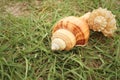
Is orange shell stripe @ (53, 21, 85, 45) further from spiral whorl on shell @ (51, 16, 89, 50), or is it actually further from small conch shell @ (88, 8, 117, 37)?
small conch shell @ (88, 8, 117, 37)

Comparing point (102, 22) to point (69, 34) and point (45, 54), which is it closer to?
point (69, 34)

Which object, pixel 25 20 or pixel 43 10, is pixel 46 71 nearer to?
pixel 25 20

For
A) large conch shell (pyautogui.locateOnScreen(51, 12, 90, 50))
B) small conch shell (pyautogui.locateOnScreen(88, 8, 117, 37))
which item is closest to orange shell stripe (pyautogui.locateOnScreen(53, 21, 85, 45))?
large conch shell (pyautogui.locateOnScreen(51, 12, 90, 50))

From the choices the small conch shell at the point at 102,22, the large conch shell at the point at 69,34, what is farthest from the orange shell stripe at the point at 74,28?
the small conch shell at the point at 102,22

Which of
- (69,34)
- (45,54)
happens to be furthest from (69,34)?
(45,54)

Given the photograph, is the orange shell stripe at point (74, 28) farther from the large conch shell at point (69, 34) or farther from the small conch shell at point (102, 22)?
the small conch shell at point (102, 22)
